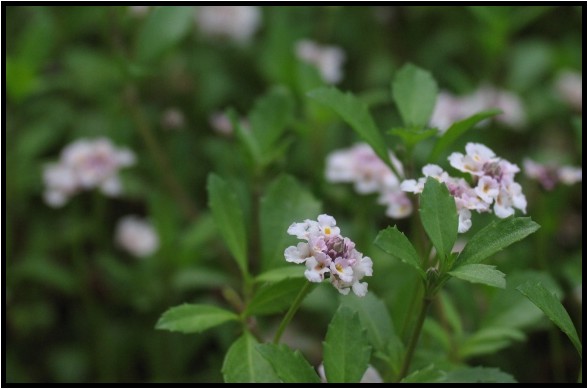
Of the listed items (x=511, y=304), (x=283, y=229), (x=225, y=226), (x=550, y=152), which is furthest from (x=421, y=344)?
(x=550, y=152)

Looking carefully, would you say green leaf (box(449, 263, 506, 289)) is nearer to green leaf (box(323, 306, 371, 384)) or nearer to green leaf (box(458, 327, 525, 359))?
green leaf (box(323, 306, 371, 384))

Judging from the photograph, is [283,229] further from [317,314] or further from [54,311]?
[54,311]

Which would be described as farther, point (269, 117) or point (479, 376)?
point (269, 117)

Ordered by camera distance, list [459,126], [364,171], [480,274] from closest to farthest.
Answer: [480,274], [459,126], [364,171]

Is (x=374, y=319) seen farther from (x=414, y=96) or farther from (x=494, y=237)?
(x=414, y=96)

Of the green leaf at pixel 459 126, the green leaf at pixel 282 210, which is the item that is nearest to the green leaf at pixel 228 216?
the green leaf at pixel 282 210

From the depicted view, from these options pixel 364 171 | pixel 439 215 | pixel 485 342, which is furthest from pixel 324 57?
pixel 439 215
